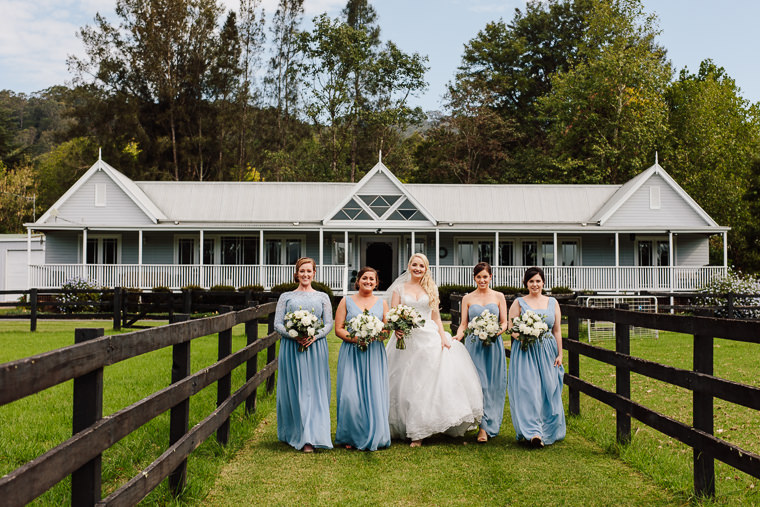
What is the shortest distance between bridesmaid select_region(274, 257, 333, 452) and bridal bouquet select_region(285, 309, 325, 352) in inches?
2.4

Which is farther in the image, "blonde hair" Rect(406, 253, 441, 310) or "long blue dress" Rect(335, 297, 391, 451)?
"blonde hair" Rect(406, 253, 441, 310)

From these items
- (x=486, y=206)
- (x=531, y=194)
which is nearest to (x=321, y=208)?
(x=486, y=206)

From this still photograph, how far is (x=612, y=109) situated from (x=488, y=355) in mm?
35875

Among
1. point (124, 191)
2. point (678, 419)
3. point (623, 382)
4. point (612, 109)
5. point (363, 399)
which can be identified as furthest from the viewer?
point (612, 109)

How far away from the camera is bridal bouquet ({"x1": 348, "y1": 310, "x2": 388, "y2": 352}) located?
625 cm

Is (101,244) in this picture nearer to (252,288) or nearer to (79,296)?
(79,296)

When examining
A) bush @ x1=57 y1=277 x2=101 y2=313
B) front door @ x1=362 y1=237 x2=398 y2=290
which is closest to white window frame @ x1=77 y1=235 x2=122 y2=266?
bush @ x1=57 y1=277 x2=101 y2=313

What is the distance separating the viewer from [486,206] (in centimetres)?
3034

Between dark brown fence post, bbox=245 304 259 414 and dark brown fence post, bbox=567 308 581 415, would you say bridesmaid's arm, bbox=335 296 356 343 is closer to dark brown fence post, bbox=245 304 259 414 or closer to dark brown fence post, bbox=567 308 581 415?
dark brown fence post, bbox=245 304 259 414

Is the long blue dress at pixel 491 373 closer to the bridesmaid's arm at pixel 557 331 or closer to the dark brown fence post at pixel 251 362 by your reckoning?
the bridesmaid's arm at pixel 557 331

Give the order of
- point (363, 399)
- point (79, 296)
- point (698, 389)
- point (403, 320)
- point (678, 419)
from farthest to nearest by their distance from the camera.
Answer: point (79, 296), point (678, 419), point (403, 320), point (363, 399), point (698, 389)

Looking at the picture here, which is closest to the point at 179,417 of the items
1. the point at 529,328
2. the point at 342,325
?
the point at 342,325

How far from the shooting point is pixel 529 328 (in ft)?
20.9

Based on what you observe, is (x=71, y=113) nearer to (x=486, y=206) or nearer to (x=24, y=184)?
(x=24, y=184)
